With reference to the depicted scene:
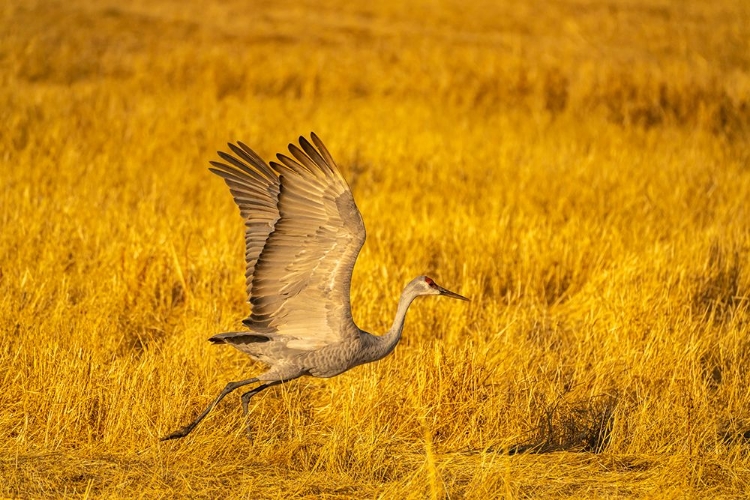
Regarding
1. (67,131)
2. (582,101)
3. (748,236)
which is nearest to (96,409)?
(748,236)

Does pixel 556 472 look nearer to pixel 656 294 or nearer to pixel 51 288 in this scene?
pixel 656 294

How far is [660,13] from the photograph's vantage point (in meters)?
21.9

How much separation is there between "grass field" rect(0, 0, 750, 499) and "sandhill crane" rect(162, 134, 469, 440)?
35 cm

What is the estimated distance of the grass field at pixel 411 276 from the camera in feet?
16.2

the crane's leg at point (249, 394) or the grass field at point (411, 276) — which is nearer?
the grass field at point (411, 276)

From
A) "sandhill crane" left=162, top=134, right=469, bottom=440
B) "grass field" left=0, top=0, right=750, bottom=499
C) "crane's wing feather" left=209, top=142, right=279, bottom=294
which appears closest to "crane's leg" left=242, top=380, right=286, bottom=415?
"sandhill crane" left=162, top=134, right=469, bottom=440

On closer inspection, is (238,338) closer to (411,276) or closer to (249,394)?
(249,394)

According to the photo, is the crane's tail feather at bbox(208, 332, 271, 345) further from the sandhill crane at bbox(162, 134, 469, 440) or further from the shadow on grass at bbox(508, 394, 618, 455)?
the shadow on grass at bbox(508, 394, 618, 455)

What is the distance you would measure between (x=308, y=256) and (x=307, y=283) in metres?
0.15

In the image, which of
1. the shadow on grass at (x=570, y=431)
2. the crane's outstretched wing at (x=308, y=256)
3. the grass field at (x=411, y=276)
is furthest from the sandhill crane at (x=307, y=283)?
the shadow on grass at (x=570, y=431)

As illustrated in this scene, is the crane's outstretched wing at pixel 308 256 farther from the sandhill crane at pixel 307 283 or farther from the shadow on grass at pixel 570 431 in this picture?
the shadow on grass at pixel 570 431

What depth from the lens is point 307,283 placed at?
→ 5004 mm

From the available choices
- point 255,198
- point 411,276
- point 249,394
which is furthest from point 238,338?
point 411,276

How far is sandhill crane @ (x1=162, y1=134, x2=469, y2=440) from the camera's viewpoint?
4809 millimetres
